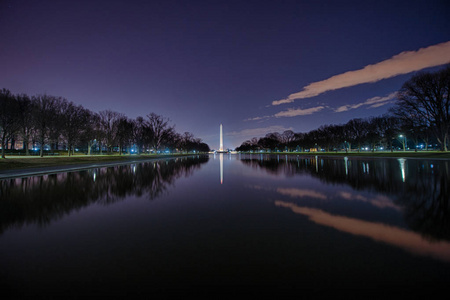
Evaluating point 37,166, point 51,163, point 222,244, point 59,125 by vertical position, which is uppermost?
point 59,125

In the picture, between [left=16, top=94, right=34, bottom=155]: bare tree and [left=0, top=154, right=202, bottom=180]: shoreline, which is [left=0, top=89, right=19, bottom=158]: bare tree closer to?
[left=16, top=94, right=34, bottom=155]: bare tree

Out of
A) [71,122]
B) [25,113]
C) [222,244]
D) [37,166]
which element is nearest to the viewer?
[222,244]

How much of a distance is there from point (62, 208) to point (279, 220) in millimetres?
8558

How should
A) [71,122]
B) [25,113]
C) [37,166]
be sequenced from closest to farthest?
1. [37,166]
2. [25,113]
3. [71,122]

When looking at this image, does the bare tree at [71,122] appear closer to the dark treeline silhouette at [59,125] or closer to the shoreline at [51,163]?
the dark treeline silhouette at [59,125]

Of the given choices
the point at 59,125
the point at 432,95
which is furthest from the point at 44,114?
the point at 432,95

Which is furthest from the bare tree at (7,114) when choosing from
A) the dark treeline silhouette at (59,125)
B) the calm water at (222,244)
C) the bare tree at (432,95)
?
the bare tree at (432,95)

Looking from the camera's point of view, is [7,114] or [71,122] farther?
[71,122]

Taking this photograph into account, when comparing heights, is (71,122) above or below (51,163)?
above

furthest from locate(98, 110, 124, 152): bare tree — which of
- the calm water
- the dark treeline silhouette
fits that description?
the calm water

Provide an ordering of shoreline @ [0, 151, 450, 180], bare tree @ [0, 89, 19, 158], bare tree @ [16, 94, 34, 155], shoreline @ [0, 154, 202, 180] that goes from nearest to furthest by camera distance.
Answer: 1. shoreline @ [0, 154, 202, 180]
2. shoreline @ [0, 151, 450, 180]
3. bare tree @ [0, 89, 19, 158]
4. bare tree @ [16, 94, 34, 155]

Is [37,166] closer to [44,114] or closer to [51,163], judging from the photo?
[51,163]

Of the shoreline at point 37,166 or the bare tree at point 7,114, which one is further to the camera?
the bare tree at point 7,114

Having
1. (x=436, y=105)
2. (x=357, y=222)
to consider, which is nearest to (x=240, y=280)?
(x=357, y=222)
